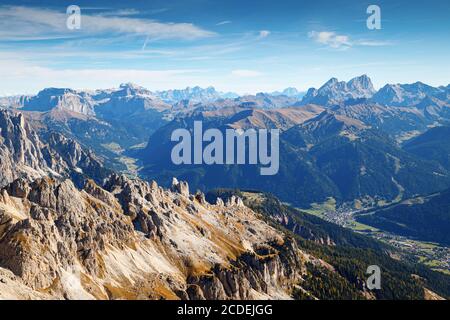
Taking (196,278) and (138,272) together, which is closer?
(138,272)

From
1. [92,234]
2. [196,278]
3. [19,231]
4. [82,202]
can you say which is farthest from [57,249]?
[196,278]

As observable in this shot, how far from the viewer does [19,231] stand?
139375 mm

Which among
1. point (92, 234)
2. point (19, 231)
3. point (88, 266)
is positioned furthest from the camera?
point (92, 234)
